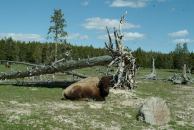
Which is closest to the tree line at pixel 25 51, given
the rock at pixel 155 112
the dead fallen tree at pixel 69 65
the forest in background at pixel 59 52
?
the forest in background at pixel 59 52

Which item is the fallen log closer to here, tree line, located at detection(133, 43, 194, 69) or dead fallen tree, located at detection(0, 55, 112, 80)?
dead fallen tree, located at detection(0, 55, 112, 80)

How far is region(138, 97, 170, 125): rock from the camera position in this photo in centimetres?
1675

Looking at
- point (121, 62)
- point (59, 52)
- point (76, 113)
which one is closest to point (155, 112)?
point (76, 113)

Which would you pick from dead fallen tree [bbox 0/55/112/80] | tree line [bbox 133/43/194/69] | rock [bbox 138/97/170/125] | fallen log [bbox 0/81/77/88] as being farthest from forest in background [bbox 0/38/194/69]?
rock [bbox 138/97/170/125]

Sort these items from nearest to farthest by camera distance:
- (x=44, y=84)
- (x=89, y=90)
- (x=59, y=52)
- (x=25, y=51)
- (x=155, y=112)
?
(x=155, y=112), (x=89, y=90), (x=44, y=84), (x=59, y=52), (x=25, y=51)

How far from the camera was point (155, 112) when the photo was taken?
16.8 meters

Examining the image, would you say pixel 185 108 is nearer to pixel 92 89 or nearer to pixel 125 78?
pixel 92 89

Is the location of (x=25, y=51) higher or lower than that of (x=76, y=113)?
higher

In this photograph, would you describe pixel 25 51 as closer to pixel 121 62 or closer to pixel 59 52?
pixel 59 52

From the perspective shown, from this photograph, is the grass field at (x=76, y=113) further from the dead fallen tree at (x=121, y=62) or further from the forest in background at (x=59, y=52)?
the forest in background at (x=59, y=52)

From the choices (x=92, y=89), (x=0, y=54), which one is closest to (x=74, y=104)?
(x=92, y=89)

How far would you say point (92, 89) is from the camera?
2091cm

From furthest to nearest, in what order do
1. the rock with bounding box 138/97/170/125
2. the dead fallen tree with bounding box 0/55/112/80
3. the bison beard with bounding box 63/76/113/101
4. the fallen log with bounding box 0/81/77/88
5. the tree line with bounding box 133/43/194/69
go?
1. the tree line with bounding box 133/43/194/69
2. the fallen log with bounding box 0/81/77/88
3. the dead fallen tree with bounding box 0/55/112/80
4. the bison beard with bounding box 63/76/113/101
5. the rock with bounding box 138/97/170/125

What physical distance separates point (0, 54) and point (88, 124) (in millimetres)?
72750
